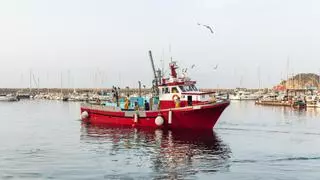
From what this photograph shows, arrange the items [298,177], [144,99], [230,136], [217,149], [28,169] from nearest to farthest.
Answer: [298,177], [28,169], [217,149], [230,136], [144,99]

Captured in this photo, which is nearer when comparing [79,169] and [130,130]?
[79,169]

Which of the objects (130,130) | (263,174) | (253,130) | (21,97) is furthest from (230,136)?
(21,97)

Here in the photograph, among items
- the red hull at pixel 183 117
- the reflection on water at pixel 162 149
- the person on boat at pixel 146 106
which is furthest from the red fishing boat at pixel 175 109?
the reflection on water at pixel 162 149

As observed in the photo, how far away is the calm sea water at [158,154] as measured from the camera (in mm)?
22203

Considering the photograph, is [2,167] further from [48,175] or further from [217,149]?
[217,149]

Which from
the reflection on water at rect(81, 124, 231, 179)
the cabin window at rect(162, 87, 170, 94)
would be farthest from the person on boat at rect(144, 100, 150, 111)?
the reflection on water at rect(81, 124, 231, 179)

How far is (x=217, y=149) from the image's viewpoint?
1215 inches

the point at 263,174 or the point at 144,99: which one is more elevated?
the point at 144,99

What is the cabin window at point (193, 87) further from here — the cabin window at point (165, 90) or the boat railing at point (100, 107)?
the boat railing at point (100, 107)

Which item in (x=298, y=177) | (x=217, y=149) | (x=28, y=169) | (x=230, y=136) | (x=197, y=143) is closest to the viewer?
(x=298, y=177)

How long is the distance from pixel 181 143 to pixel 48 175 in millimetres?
13676

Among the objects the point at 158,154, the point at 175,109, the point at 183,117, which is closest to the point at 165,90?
the point at 175,109

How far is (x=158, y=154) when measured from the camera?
28438 mm

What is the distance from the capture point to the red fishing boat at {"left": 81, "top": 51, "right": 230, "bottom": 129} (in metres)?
41.0
